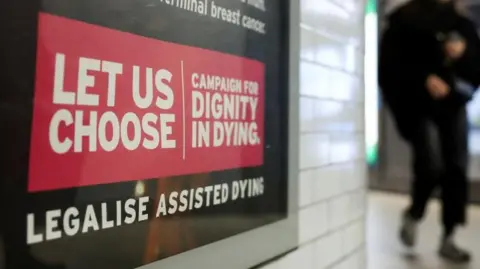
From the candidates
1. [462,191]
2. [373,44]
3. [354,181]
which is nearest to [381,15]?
[373,44]

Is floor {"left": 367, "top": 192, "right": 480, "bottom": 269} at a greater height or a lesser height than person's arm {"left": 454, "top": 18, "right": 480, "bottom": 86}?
lesser

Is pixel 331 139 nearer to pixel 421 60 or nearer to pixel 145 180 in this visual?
pixel 145 180

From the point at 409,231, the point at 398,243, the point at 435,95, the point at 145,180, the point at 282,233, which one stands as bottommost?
the point at 398,243

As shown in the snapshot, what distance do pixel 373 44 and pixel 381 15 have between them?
0.30 meters

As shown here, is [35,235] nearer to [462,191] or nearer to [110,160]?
[110,160]

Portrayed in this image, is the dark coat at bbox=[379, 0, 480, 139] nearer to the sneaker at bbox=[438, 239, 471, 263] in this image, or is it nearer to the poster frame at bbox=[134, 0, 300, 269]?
the sneaker at bbox=[438, 239, 471, 263]

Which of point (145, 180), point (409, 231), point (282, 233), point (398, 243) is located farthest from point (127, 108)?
point (398, 243)

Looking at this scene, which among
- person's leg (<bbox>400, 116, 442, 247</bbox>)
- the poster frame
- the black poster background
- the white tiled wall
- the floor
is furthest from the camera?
person's leg (<bbox>400, 116, 442, 247</bbox>)

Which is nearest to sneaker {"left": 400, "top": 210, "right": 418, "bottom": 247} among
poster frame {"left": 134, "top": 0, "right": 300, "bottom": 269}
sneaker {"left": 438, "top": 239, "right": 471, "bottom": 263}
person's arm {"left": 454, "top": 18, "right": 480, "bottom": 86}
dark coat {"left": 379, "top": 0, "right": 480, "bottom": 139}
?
sneaker {"left": 438, "top": 239, "right": 471, "bottom": 263}

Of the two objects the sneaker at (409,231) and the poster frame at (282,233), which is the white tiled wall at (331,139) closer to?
the poster frame at (282,233)

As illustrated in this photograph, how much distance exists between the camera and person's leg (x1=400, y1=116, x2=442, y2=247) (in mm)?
2889

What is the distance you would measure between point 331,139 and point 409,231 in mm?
1618

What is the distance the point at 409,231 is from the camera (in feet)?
9.75

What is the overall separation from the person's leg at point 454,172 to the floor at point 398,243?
0.15 meters
